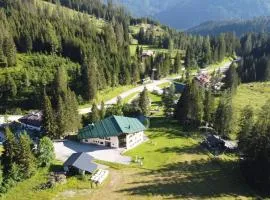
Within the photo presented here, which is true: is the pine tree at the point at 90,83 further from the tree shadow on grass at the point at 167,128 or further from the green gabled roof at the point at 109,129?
the green gabled roof at the point at 109,129

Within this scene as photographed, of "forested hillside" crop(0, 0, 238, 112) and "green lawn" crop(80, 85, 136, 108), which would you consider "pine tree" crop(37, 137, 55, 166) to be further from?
"green lawn" crop(80, 85, 136, 108)

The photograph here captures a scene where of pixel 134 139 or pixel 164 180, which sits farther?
pixel 134 139

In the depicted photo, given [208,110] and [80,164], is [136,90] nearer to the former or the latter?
[208,110]

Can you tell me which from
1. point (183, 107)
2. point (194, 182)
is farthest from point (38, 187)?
point (183, 107)

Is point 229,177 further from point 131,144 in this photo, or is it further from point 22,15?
point 22,15

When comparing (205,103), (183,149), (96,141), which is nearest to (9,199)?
(96,141)

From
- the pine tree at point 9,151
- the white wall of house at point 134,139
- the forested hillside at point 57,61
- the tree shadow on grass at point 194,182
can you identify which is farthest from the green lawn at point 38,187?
the forested hillside at point 57,61

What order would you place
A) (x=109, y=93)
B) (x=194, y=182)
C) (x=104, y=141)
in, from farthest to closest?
(x=109, y=93) → (x=104, y=141) → (x=194, y=182)

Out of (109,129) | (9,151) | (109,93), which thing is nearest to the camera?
(9,151)
